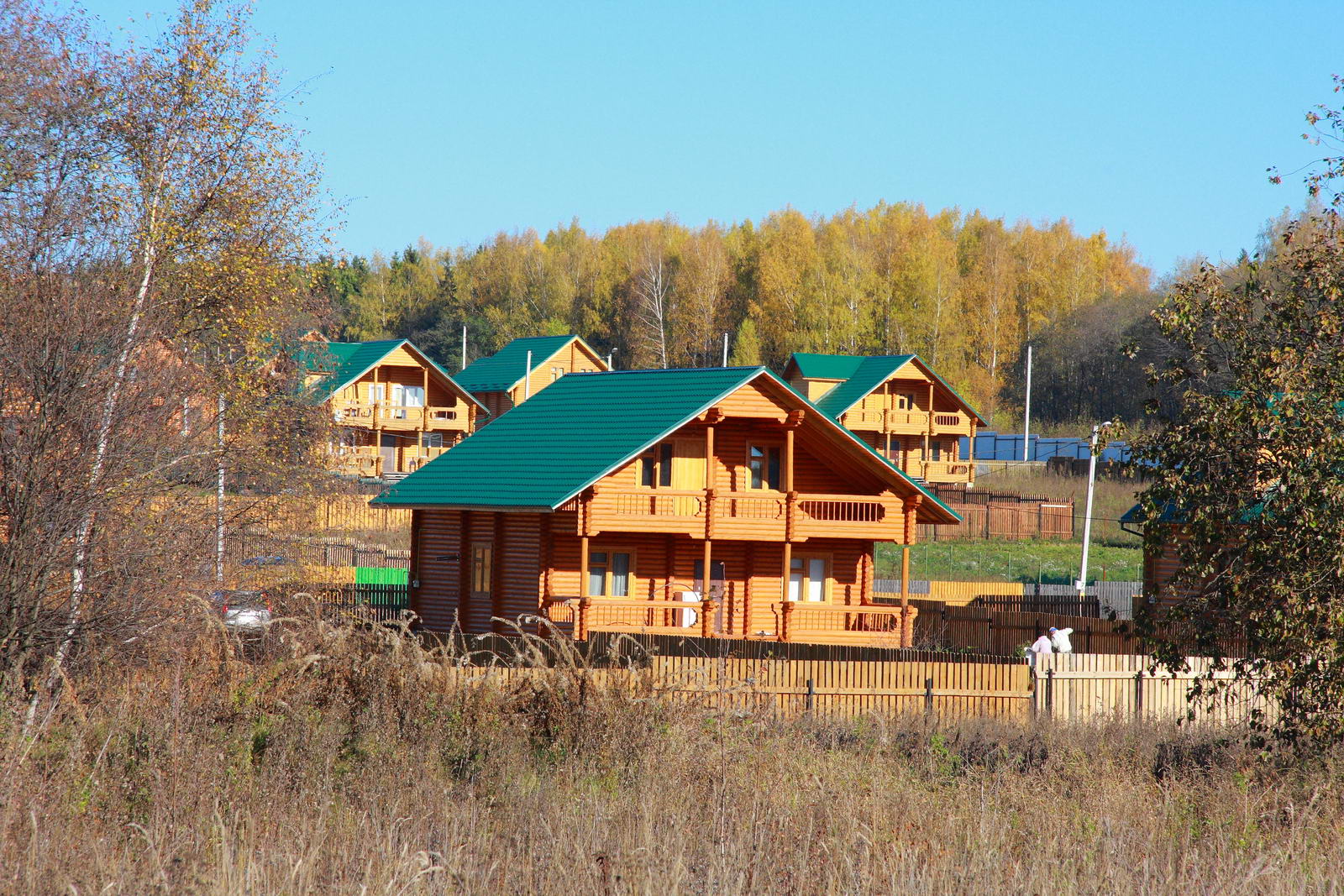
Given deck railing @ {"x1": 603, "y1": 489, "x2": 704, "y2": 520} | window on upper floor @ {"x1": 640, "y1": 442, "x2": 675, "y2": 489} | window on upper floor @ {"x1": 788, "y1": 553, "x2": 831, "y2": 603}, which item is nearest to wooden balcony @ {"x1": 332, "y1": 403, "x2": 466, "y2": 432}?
window on upper floor @ {"x1": 640, "y1": 442, "x2": 675, "y2": 489}

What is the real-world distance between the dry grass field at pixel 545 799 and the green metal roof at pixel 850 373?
54.3 metres

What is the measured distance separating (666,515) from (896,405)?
139 ft

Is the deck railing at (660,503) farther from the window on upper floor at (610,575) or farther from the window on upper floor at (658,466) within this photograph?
the window on upper floor at (610,575)

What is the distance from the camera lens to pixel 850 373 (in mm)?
72375

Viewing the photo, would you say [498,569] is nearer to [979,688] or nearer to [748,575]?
[748,575]

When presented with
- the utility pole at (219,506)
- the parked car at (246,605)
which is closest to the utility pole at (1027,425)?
the parked car at (246,605)

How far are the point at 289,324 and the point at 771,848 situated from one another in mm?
21062

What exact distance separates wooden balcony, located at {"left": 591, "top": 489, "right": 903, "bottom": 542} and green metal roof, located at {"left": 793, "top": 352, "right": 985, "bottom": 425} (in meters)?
34.8

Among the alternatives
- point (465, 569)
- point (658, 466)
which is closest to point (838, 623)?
point (658, 466)

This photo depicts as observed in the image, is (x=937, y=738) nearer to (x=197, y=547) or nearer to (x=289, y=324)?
(x=197, y=547)

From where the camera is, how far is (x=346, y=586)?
101 feet

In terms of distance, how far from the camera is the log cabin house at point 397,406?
65.9 m

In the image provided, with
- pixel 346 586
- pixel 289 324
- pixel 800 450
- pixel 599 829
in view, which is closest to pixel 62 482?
pixel 599 829

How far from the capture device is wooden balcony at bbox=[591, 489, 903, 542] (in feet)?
99.1
